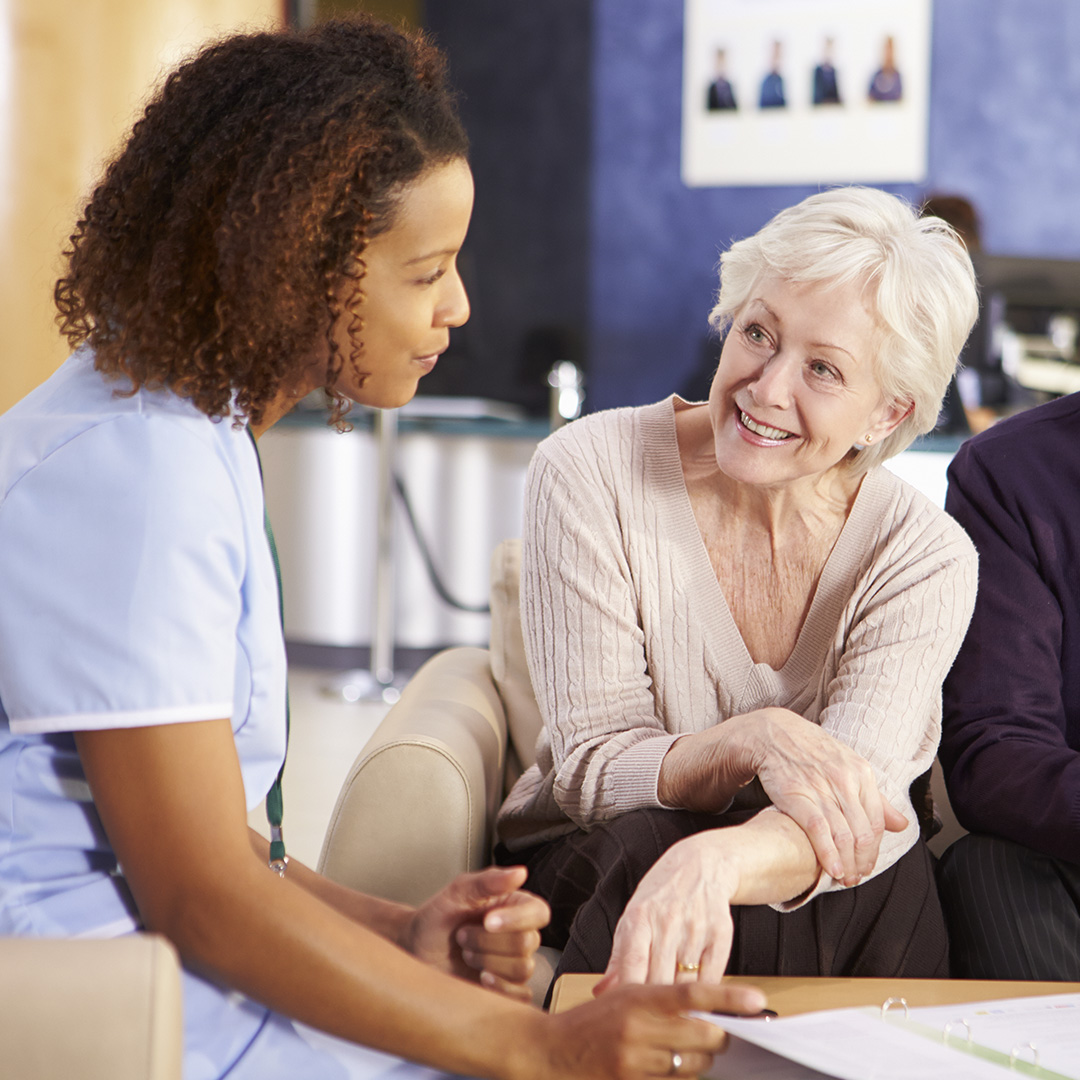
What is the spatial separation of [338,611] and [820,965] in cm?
381

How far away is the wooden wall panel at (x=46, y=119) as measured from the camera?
390 centimetres

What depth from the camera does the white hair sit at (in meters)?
1.43

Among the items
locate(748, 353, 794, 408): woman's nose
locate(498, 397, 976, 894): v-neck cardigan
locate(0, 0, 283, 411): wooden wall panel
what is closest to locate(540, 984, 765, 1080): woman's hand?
locate(498, 397, 976, 894): v-neck cardigan

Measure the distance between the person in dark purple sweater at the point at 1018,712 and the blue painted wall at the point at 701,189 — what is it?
4.20m

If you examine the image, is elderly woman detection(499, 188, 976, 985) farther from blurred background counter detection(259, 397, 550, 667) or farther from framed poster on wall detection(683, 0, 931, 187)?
framed poster on wall detection(683, 0, 931, 187)

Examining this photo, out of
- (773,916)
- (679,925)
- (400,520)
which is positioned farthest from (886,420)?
(400,520)

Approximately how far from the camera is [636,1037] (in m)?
0.77

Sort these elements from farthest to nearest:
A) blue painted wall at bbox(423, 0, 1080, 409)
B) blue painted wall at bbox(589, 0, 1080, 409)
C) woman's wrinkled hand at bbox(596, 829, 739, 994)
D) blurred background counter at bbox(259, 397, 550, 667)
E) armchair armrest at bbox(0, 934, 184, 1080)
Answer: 1. blue painted wall at bbox(423, 0, 1080, 409)
2. blue painted wall at bbox(589, 0, 1080, 409)
3. blurred background counter at bbox(259, 397, 550, 667)
4. woman's wrinkled hand at bbox(596, 829, 739, 994)
5. armchair armrest at bbox(0, 934, 184, 1080)

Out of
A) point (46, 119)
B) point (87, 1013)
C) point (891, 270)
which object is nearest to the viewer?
point (87, 1013)

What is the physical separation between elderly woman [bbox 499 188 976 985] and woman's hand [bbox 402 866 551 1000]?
27cm

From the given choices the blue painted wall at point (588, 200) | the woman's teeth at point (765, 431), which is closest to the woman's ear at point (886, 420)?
the woman's teeth at point (765, 431)

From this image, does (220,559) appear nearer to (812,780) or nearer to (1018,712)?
(812,780)

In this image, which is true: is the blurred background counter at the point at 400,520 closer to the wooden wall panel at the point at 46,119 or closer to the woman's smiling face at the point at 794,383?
the wooden wall panel at the point at 46,119

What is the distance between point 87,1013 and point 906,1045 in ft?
1.82
